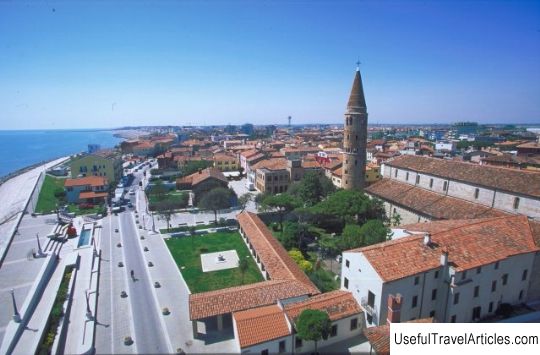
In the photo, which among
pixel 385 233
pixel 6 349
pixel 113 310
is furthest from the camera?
pixel 385 233

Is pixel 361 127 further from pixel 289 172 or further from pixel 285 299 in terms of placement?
pixel 285 299

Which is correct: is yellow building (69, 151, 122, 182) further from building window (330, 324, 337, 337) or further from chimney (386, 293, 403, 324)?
chimney (386, 293, 403, 324)

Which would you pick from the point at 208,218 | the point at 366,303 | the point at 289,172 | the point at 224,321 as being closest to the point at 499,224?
the point at 366,303

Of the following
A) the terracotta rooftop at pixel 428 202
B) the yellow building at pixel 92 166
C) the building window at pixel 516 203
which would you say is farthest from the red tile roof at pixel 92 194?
the building window at pixel 516 203

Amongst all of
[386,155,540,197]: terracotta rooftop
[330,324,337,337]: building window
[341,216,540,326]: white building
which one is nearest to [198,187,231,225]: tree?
[341,216,540,326]: white building

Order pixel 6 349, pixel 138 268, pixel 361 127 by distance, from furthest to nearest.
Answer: pixel 361 127 < pixel 138 268 < pixel 6 349

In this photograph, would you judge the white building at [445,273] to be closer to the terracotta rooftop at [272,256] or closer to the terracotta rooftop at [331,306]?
the terracotta rooftop at [331,306]
